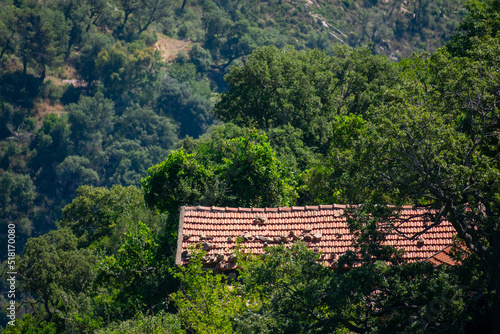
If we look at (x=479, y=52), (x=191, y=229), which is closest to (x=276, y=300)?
(x=191, y=229)

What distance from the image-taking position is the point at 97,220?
51719mm

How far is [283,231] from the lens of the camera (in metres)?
21.0

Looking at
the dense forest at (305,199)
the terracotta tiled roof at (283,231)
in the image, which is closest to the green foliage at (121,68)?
the dense forest at (305,199)

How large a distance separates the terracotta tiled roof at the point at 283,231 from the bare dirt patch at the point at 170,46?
141629 millimetres

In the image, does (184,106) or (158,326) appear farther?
(184,106)

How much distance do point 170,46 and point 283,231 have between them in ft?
483

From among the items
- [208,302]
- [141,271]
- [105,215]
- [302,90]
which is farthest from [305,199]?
[105,215]

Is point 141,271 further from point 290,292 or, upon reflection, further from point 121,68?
point 121,68

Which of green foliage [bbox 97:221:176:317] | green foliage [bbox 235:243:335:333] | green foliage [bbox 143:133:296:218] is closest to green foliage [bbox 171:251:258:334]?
green foliage [bbox 235:243:335:333]

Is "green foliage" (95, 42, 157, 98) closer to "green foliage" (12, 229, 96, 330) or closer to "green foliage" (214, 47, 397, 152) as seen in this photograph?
"green foliage" (12, 229, 96, 330)

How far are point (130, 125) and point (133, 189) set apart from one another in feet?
301

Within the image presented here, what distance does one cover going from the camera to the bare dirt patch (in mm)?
159950

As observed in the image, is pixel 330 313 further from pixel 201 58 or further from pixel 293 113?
pixel 201 58

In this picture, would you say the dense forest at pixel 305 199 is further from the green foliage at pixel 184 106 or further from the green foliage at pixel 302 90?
the green foliage at pixel 184 106
